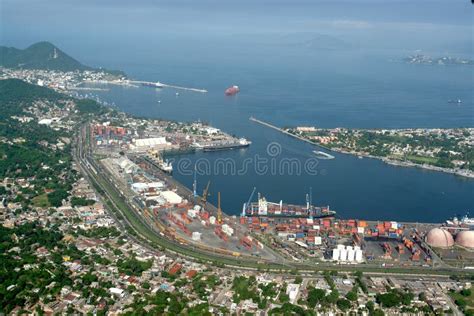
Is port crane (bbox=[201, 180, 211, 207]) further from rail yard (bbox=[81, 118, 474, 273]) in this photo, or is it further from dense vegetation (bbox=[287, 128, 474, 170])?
dense vegetation (bbox=[287, 128, 474, 170])

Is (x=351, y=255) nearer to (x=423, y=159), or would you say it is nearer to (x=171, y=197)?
(x=171, y=197)

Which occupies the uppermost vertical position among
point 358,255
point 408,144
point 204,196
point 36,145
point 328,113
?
point 328,113

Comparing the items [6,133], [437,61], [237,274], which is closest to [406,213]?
[237,274]

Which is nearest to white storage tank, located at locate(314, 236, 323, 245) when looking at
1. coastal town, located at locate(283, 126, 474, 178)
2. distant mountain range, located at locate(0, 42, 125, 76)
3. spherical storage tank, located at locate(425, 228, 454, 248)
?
spherical storage tank, located at locate(425, 228, 454, 248)

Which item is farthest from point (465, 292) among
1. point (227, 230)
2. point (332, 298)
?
point (227, 230)

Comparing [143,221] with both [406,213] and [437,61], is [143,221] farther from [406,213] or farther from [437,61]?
[437,61]

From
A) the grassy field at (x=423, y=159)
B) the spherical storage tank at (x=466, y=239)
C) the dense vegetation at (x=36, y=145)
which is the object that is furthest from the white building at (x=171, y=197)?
the grassy field at (x=423, y=159)
